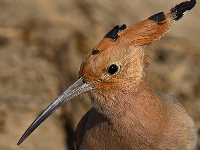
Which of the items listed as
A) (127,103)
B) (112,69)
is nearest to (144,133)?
(127,103)

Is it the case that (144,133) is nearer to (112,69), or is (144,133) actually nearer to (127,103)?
(127,103)

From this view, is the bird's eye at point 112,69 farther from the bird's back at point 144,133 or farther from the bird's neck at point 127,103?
the bird's back at point 144,133

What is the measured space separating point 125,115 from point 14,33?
270 centimetres

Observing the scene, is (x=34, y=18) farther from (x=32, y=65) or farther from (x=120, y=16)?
(x=120, y=16)

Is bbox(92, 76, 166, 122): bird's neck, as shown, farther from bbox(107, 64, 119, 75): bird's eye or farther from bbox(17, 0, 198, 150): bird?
bbox(107, 64, 119, 75): bird's eye

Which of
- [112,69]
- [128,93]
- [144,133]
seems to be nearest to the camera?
[112,69]

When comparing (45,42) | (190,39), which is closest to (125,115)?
(45,42)

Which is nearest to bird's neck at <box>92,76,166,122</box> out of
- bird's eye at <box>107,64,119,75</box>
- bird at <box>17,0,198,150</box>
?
bird at <box>17,0,198,150</box>

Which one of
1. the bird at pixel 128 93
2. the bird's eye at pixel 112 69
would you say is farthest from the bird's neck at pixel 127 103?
the bird's eye at pixel 112 69

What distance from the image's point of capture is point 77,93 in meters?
3.11

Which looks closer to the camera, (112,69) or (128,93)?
(112,69)

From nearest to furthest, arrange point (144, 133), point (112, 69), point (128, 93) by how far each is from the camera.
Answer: point (112, 69) < point (128, 93) < point (144, 133)

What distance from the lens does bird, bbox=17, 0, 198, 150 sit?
9.73 ft

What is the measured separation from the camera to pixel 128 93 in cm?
306
